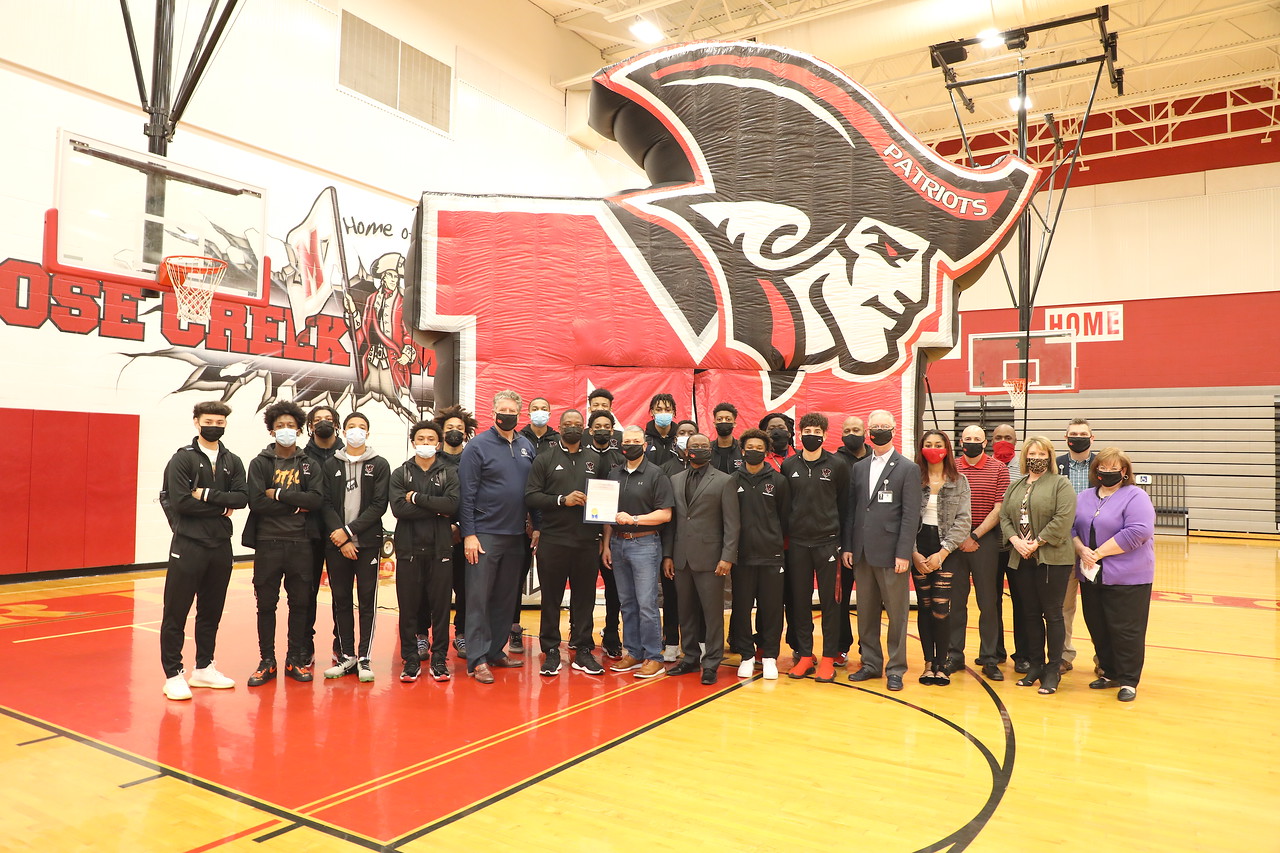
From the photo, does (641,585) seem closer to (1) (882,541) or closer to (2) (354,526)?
(1) (882,541)

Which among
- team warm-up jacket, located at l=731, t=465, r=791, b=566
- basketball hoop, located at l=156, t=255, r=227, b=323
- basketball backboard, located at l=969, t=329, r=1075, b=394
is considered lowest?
team warm-up jacket, located at l=731, t=465, r=791, b=566

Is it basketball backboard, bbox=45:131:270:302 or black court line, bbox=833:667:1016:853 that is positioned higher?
basketball backboard, bbox=45:131:270:302

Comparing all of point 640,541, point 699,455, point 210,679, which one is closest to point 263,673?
point 210,679

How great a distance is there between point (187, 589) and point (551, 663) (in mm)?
2522

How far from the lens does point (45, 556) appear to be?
998 centimetres

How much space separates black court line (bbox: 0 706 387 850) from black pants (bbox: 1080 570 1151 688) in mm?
5092

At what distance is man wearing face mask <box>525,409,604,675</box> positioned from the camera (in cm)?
596

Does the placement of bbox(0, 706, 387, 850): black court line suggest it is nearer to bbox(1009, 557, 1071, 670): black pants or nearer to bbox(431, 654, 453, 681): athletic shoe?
bbox(431, 654, 453, 681): athletic shoe

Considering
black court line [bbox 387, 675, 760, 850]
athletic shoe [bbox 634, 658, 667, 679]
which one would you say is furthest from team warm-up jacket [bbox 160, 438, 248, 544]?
Answer: athletic shoe [bbox 634, 658, 667, 679]

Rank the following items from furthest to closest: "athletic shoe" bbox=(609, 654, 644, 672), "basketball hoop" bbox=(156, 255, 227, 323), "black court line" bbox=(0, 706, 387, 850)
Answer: "basketball hoop" bbox=(156, 255, 227, 323) < "athletic shoe" bbox=(609, 654, 644, 672) < "black court line" bbox=(0, 706, 387, 850)

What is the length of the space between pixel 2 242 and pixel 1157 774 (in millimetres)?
12253

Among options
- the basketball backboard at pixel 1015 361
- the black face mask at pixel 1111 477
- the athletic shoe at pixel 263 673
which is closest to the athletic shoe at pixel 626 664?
the athletic shoe at pixel 263 673

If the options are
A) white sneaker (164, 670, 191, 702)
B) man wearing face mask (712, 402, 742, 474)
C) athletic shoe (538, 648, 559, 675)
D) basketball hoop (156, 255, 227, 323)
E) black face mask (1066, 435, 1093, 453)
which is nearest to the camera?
white sneaker (164, 670, 191, 702)

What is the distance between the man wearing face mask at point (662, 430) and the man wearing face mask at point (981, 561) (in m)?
2.34
